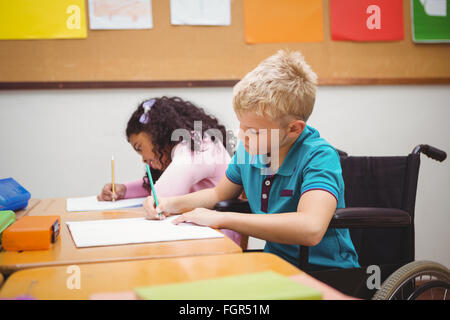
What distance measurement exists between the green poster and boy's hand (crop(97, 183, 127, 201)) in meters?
1.67

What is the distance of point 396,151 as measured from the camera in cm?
224

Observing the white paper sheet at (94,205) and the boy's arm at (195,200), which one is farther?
the white paper sheet at (94,205)

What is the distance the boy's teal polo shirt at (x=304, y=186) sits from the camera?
0.91 meters

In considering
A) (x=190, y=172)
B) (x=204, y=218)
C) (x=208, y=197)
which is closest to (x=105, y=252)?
(x=204, y=218)

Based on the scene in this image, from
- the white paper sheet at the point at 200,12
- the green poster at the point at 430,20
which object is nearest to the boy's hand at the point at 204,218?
the white paper sheet at the point at 200,12

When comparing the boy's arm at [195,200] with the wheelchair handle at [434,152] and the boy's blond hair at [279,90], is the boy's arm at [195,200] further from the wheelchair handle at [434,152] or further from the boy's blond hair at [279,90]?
the wheelchair handle at [434,152]

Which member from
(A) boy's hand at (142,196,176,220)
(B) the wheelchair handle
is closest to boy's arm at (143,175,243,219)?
(A) boy's hand at (142,196,176,220)

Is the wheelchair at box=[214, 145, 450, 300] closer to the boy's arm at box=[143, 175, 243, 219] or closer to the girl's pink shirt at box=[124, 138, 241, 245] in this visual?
the boy's arm at box=[143, 175, 243, 219]

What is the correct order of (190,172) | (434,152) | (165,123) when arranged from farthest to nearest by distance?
1. (165,123)
2. (190,172)
3. (434,152)

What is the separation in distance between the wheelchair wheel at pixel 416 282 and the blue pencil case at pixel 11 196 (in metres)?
0.94

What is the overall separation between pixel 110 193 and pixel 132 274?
0.90 meters

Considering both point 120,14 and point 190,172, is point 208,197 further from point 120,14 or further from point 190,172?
point 120,14

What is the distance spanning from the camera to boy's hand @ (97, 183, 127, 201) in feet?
4.49

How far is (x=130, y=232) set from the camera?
31.5 inches
